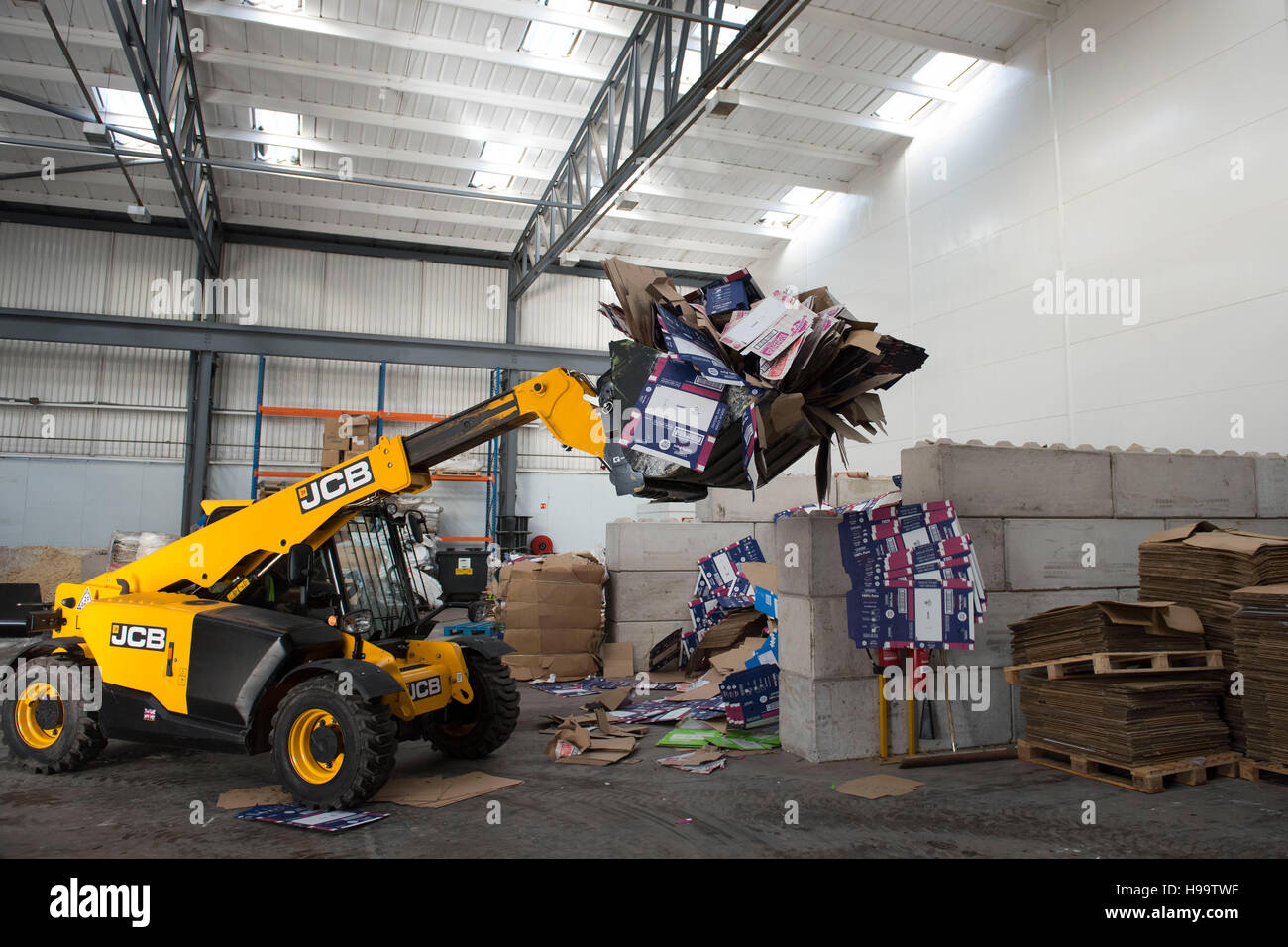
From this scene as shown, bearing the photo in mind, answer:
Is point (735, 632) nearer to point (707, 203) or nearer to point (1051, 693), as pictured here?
point (1051, 693)

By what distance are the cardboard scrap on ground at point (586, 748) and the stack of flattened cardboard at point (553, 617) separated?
3379mm

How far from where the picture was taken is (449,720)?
20.9 feet

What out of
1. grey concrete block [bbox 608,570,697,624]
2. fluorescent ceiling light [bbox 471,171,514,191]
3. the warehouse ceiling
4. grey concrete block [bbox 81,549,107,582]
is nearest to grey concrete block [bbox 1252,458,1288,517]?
grey concrete block [bbox 608,570,697,624]

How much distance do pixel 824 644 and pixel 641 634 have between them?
4.71m

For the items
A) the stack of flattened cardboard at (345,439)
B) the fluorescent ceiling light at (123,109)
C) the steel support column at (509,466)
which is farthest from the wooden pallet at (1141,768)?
the steel support column at (509,466)

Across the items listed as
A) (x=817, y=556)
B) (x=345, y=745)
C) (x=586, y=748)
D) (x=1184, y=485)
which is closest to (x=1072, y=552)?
(x=1184, y=485)

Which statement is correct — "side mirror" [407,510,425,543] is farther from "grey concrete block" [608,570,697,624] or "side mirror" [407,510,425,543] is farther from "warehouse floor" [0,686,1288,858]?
"grey concrete block" [608,570,697,624]

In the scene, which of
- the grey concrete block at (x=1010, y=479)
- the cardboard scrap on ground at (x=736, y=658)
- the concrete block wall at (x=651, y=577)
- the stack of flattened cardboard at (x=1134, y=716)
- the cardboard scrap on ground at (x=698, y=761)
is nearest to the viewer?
the stack of flattened cardboard at (x=1134, y=716)

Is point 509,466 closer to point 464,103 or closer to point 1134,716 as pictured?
point 464,103

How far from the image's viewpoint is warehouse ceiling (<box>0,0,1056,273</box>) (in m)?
11.5

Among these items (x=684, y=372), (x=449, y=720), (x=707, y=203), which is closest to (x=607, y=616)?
(x=449, y=720)

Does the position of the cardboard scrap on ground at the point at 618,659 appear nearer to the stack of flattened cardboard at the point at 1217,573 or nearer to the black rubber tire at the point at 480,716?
the black rubber tire at the point at 480,716

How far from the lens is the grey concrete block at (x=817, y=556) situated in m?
6.19

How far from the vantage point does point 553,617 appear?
10172mm
